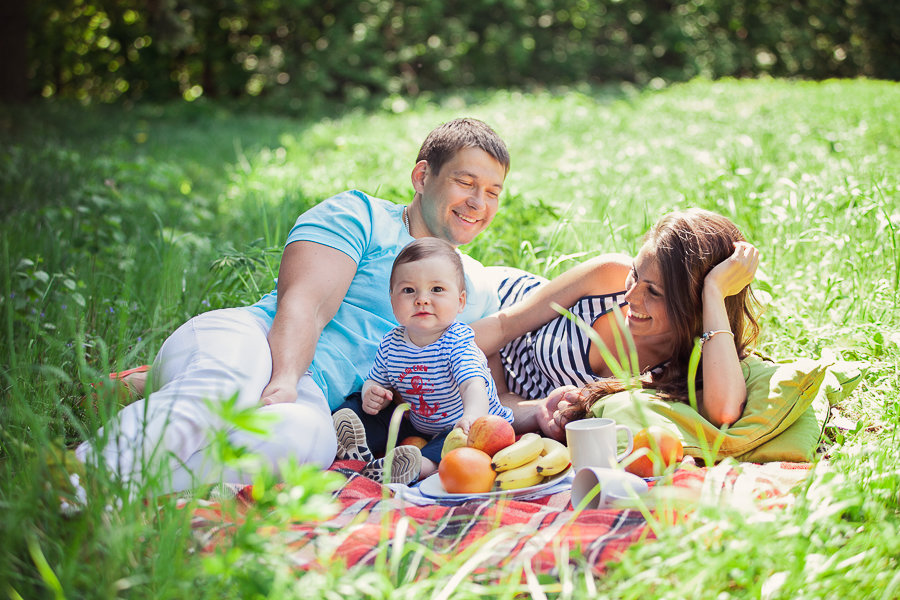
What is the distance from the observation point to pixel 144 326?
3568 millimetres

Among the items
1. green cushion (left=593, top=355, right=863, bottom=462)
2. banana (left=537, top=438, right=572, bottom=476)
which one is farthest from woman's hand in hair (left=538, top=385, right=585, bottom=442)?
banana (left=537, top=438, right=572, bottom=476)

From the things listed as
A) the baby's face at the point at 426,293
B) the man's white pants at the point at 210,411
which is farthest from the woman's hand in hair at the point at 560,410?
the man's white pants at the point at 210,411

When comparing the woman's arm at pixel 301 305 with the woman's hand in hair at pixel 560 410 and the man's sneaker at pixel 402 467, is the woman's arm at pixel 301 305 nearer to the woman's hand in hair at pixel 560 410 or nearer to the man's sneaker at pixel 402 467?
the man's sneaker at pixel 402 467

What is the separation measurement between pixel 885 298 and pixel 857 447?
4.10 ft

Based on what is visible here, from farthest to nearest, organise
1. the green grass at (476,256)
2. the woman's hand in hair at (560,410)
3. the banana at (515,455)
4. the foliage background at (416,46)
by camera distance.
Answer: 1. the foliage background at (416,46)
2. the woman's hand in hair at (560,410)
3. the banana at (515,455)
4. the green grass at (476,256)

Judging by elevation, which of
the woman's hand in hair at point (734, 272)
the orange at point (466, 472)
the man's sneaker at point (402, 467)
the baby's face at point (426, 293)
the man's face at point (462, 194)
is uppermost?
the man's face at point (462, 194)

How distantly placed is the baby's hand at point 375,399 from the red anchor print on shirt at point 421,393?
0.31ft

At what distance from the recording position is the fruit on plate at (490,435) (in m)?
2.37

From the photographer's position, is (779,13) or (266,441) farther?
(779,13)

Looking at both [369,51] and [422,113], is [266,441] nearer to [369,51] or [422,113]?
[422,113]

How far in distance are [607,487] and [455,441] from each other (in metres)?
0.61

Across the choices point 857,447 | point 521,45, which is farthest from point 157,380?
point 521,45

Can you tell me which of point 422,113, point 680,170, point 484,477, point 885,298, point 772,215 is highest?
point 422,113

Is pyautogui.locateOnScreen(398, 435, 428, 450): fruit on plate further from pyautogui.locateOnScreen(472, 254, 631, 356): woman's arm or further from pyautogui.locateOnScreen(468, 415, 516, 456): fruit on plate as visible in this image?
pyautogui.locateOnScreen(472, 254, 631, 356): woman's arm
